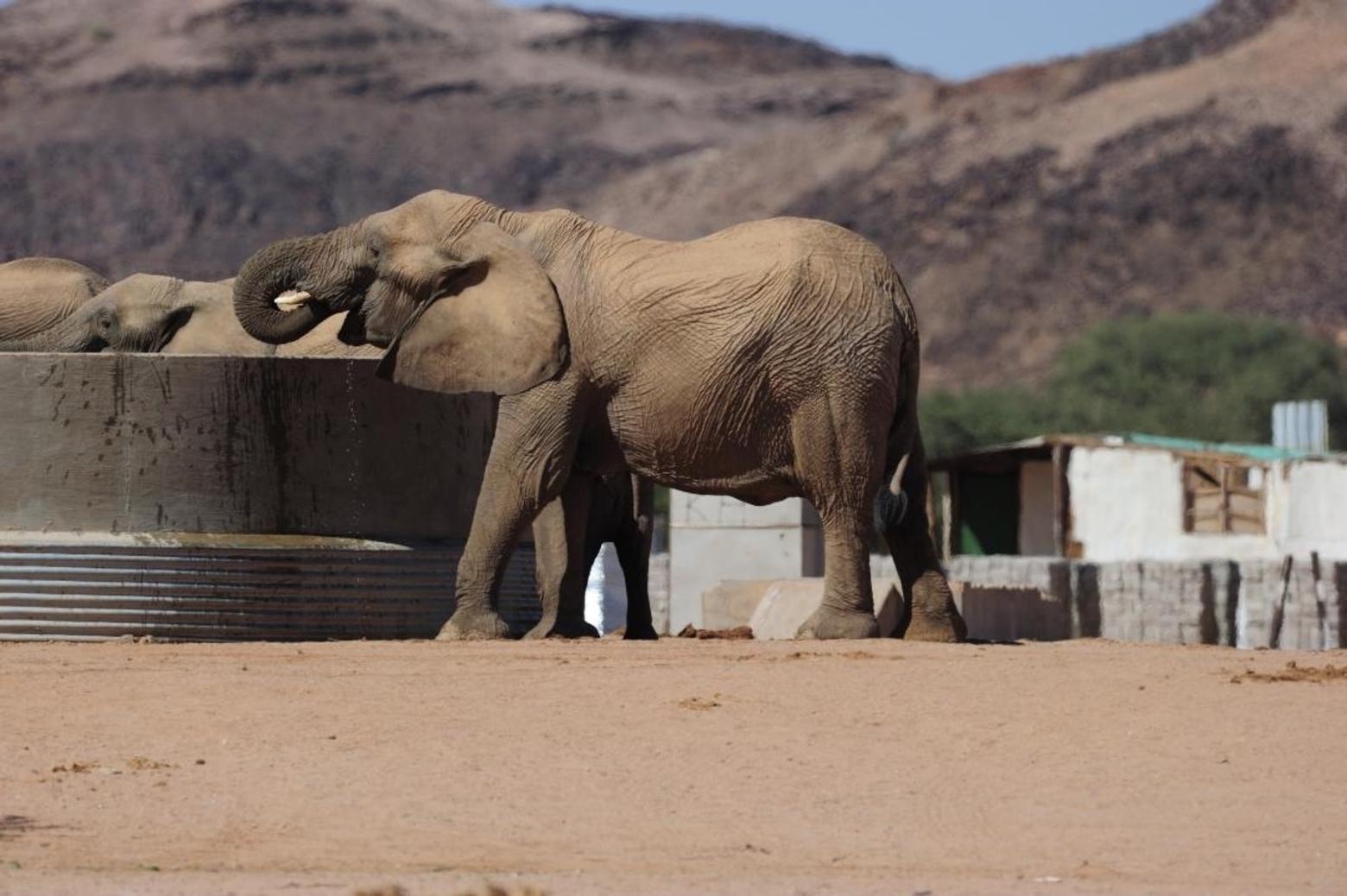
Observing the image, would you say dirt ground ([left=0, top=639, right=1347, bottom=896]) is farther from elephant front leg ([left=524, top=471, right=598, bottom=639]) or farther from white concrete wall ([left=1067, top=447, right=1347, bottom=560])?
white concrete wall ([left=1067, top=447, right=1347, bottom=560])

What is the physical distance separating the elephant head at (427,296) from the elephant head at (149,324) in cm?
230

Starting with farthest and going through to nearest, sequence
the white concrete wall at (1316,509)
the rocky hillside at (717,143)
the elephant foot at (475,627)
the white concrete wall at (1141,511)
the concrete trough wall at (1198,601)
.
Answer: the rocky hillside at (717,143), the white concrete wall at (1141,511), the white concrete wall at (1316,509), the concrete trough wall at (1198,601), the elephant foot at (475,627)

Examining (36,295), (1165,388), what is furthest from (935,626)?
(1165,388)

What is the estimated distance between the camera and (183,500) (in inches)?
574

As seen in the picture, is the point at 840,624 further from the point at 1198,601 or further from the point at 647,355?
the point at 1198,601

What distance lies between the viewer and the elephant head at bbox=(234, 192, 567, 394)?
49.3ft

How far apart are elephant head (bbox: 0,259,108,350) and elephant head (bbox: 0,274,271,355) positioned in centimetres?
47

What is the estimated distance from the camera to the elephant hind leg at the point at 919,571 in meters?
15.5

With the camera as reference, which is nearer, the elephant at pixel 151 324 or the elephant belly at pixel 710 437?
the elephant belly at pixel 710 437

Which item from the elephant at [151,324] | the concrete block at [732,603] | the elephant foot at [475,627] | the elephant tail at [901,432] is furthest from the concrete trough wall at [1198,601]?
the elephant foot at [475,627]

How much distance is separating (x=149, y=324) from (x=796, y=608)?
4.36m

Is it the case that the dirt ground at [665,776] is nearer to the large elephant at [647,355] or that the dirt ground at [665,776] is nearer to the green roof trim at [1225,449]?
the large elephant at [647,355]

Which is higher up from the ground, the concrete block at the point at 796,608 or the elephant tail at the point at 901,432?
the elephant tail at the point at 901,432

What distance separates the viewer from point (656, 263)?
15.1 meters
